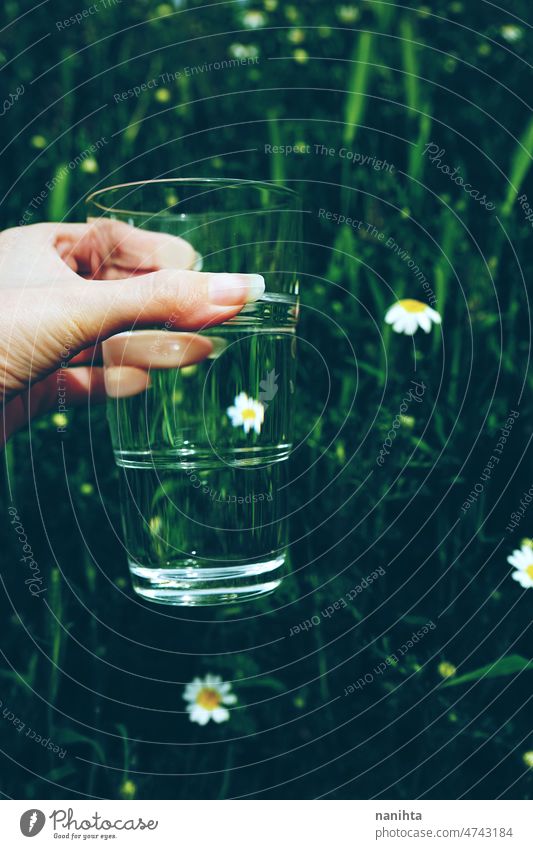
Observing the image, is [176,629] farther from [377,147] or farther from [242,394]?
[377,147]

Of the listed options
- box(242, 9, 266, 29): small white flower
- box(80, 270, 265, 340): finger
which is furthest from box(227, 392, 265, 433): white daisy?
box(242, 9, 266, 29): small white flower

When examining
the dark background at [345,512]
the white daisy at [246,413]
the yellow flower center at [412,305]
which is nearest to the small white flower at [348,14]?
the dark background at [345,512]

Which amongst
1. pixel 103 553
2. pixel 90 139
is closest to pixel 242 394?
pixel 103 553

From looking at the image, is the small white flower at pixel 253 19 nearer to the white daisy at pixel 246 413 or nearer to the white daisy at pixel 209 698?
the white daisy at pixel 246 413

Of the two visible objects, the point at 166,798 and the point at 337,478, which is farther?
the point at 337,478

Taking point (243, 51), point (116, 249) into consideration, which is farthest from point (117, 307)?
point (243, 51)

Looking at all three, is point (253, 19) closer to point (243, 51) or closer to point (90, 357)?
point (243, 51)
